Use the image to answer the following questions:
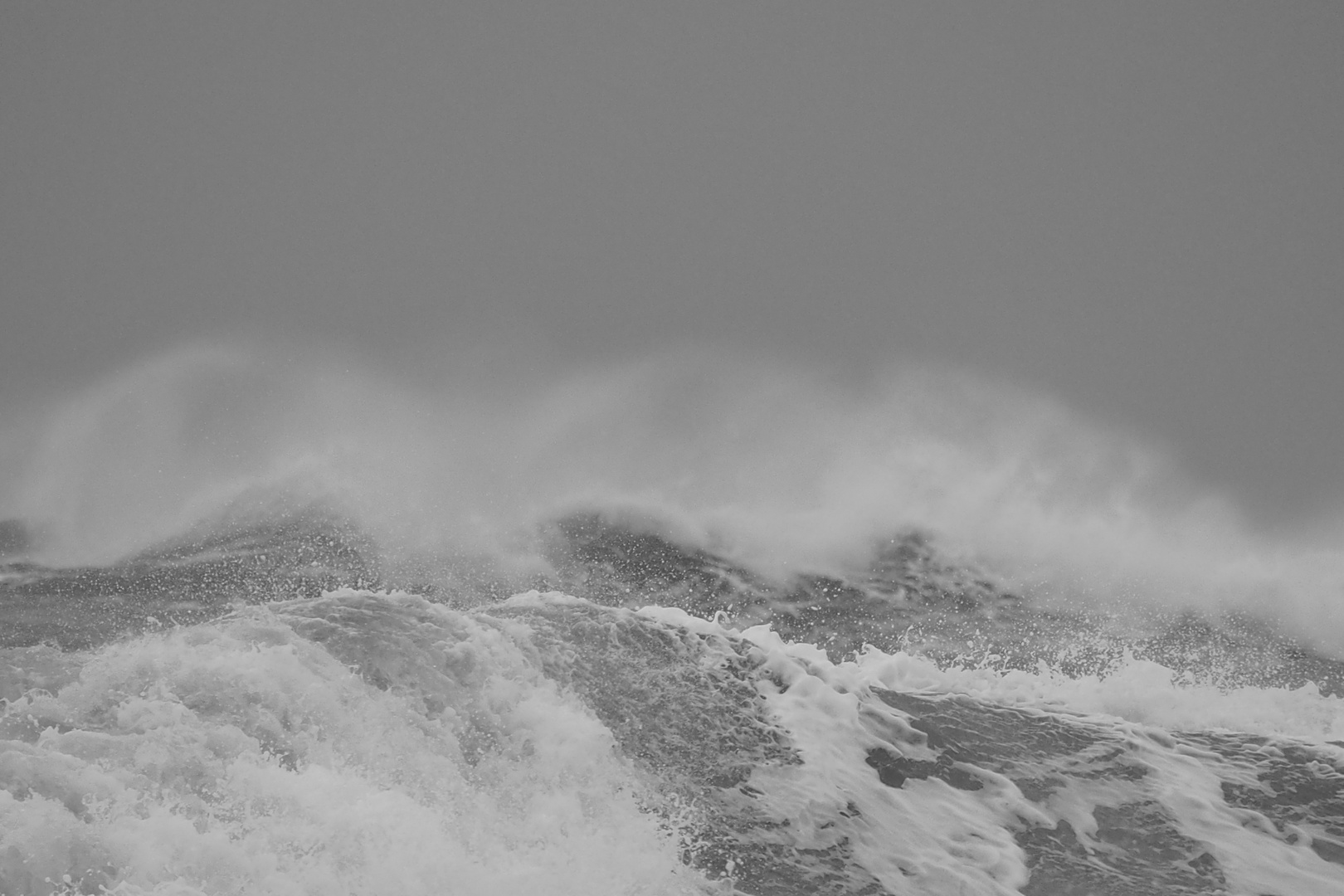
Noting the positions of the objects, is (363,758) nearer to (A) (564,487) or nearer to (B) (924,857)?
(B) (924,857)

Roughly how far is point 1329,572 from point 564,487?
1406 cm

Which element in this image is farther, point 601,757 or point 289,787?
point 601,757

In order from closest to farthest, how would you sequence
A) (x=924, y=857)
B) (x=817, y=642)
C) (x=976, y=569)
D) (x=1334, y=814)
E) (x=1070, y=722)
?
1. (x=924, y=857)
2. (x=1334, y=814)
3. (x=1070, y=722)
4. (x=817, y=642)
5. (x=976, y=569)

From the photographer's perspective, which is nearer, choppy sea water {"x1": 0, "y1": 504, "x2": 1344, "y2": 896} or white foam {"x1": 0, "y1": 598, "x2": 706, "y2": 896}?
white foam {"x1": 0, "y1": 598, "x2": 706, "y2": 896}

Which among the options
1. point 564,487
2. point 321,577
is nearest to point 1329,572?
point 564,487

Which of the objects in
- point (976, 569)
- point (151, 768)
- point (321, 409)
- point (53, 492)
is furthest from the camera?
point (321, 409)

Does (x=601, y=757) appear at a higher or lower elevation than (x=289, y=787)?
higher

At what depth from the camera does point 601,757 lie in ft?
27.2

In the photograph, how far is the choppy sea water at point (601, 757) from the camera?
21.5 ft

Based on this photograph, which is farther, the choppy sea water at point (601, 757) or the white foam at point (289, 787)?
the choppy sea water at point (601, 757)

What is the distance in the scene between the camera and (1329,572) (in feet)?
62.3

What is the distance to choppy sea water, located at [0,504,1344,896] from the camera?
6.56 metres

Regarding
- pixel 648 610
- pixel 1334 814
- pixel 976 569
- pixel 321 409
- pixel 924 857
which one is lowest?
pixel 924 857

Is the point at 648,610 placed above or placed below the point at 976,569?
below
